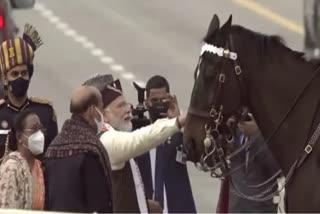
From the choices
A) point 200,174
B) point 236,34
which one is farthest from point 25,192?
point 200,174

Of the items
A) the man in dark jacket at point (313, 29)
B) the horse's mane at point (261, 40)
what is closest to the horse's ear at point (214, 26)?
the horse's mane at point (261, 40)

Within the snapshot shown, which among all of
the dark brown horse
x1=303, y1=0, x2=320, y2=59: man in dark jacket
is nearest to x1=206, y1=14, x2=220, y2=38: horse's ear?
the dark brown horse

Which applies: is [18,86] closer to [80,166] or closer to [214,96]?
[80,166]

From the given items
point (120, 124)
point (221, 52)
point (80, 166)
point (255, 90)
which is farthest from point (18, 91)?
Answer: point (255, 90)

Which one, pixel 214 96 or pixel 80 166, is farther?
pixel 214 96

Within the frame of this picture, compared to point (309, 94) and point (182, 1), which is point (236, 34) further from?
point (182, 1)

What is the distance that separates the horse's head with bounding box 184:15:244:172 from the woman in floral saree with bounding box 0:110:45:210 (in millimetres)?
1165

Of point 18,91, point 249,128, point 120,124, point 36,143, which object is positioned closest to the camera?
point 36,143

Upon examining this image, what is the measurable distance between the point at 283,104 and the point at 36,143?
74.7 inches

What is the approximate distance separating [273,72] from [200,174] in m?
8.39

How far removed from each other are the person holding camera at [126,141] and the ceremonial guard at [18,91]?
23.9 inches

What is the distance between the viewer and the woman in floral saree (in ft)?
38.4

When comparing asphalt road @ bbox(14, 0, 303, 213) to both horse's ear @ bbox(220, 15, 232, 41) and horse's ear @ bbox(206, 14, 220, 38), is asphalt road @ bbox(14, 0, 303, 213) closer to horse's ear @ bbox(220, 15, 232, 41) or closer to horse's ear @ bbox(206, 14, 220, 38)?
horse's ear @ bbox(206, 14, 220, 38)

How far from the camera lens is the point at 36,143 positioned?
39.3 feet
